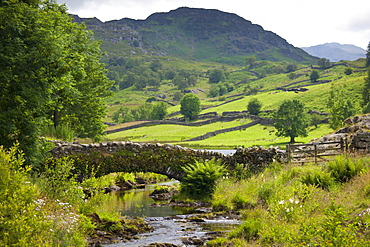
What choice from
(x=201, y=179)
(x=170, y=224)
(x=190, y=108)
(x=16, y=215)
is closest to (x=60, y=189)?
(x=170, y=224)

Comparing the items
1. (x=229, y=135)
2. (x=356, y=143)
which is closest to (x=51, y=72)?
(x=356, y=143)

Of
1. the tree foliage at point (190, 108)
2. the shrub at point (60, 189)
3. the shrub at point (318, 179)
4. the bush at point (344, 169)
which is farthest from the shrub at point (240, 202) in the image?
the tree foliage at point (190, 108)

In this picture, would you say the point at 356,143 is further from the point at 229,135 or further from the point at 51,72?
the point at 229,135

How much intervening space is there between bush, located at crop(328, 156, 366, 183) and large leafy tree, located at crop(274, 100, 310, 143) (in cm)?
6068

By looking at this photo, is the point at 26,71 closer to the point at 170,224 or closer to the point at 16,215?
the point at 16,215

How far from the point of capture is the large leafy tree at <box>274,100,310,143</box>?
7612cm

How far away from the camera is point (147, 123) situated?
107 m

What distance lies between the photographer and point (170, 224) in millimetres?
16859

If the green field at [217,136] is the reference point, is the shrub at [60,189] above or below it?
above

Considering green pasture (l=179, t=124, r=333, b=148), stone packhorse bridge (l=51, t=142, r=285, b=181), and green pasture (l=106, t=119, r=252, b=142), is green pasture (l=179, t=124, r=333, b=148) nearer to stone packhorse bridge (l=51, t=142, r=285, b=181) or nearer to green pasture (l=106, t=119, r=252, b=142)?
green pasture (l=106, t=119, r=252, b=142)

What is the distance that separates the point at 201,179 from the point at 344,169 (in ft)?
27.7

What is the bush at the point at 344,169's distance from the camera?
52.9 ft

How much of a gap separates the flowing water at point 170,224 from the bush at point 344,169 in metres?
4.79

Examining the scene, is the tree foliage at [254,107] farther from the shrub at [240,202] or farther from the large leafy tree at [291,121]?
the shrub at [240,202]
